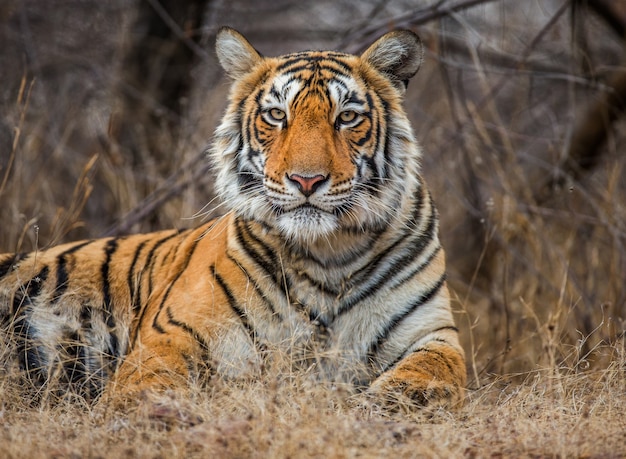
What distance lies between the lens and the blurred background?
192 inches

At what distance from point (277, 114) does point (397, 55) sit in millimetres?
572

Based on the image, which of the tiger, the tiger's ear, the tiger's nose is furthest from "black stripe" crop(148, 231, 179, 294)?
the tiger's ear

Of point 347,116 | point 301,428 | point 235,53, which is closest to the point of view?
point 301,428

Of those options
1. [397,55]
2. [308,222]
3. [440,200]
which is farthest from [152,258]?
[440,200]

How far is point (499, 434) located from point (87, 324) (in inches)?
77.0

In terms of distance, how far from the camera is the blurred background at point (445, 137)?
192 inches

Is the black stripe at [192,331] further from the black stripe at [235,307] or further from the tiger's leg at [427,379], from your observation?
the tiger's leg at [427,379]

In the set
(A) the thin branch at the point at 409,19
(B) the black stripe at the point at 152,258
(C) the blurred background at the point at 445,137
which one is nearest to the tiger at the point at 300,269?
(B) the black stripe at the point at 152,258

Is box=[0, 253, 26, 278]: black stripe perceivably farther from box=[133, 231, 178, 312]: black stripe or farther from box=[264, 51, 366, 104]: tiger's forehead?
box=[264, 51, 366, 104]: tiger's forehead

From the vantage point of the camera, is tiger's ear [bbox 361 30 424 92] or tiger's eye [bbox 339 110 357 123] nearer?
tiger's eye [bbox 339 110 357 123]

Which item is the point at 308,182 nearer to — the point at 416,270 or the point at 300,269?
the point at 300,269

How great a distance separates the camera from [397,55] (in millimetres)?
3443

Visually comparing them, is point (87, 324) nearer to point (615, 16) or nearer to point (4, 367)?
point (4, 367)

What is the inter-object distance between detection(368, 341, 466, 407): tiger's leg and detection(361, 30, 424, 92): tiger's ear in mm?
1125
